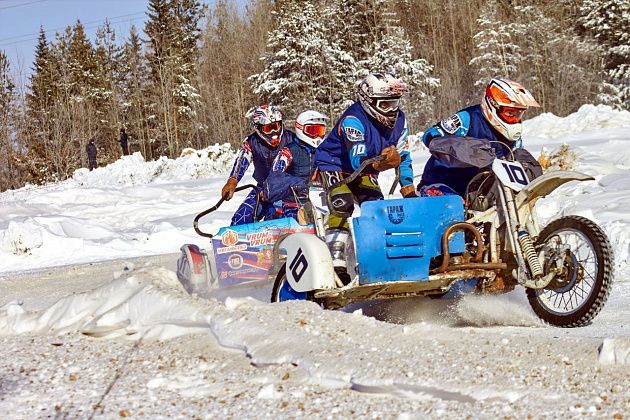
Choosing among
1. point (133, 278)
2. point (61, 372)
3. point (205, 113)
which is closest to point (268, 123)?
point (133, 278)

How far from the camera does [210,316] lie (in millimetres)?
4922

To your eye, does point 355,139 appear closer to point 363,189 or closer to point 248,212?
point 363,189

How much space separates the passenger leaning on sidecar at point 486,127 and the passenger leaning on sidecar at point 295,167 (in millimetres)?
2434

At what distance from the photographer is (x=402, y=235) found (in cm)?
625

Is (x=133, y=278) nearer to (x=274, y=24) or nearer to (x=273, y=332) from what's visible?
(x=273, y=332)

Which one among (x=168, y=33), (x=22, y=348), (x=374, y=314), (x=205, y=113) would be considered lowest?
(x=374, y=314)

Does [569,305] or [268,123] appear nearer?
[569,305]

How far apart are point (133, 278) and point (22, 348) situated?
3.49 feet

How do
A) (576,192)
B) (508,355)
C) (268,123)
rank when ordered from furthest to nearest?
(576,192) → (268,123) → (508,355)

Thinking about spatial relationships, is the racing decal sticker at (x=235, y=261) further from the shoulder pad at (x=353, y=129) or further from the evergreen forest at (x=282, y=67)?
the evergreen forest at (x=282, y=67)

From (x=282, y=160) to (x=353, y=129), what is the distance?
8.22 ft

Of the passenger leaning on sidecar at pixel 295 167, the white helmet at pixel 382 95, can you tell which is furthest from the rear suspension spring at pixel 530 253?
the passenger leaning on sidecar at pixel 295 167

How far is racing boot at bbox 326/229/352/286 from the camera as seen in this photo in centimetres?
654

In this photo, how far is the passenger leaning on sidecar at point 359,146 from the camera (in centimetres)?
670
